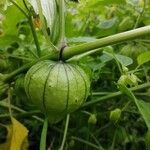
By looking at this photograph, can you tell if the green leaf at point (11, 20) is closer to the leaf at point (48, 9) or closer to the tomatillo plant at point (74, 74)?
the tomatillo plant at point (74, 74)

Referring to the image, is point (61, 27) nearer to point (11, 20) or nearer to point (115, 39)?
point (115, 39)

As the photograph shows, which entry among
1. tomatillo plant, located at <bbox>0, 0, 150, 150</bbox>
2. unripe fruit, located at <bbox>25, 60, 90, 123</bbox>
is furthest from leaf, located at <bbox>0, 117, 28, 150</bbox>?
unripe fruit, located at <bbox>25, 60, 90, 123</bbox>

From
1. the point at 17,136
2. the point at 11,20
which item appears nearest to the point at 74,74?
the point at 17,136

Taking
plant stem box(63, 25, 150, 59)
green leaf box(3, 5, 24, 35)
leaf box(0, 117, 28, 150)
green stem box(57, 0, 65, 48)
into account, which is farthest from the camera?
green leaf box(3, 5, 24, 35)

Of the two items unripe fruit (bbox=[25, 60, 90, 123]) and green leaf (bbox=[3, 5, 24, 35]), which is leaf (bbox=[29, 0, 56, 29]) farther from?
green leaf (bbox=[3, 5, 24, 35])

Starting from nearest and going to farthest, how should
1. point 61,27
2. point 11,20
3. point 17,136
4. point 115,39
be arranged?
point 115,39 → point 61,27 → point 17,136 → point 11,20

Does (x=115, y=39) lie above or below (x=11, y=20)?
above

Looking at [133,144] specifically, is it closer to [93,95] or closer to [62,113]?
[93,95]

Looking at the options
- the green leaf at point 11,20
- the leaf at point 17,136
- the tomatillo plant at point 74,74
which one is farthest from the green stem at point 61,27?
the green leaf at point 11,20

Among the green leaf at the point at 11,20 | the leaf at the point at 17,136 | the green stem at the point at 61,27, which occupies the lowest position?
the leaf at the point at 17,136
